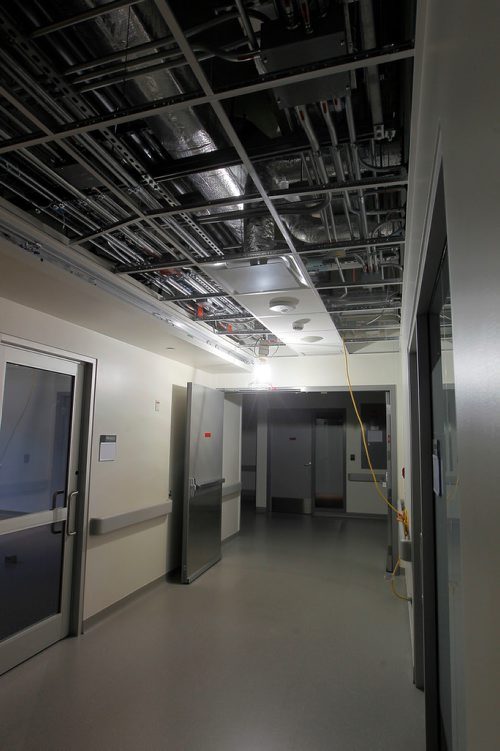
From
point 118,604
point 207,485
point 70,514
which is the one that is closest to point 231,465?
point 207,485

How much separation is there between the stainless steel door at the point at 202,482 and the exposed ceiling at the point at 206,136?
6.71 feet

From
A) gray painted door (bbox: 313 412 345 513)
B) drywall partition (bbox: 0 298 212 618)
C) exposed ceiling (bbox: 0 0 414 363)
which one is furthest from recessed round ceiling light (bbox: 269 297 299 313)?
gray painted door (bbox: 313 412 345 513)

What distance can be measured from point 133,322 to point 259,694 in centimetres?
260

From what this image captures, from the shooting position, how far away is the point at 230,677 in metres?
2.83

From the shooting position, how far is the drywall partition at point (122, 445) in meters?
3.39

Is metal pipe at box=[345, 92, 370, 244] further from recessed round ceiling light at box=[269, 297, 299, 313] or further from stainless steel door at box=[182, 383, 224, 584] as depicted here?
stainless steel door at box=[182, 383, 224, 584]

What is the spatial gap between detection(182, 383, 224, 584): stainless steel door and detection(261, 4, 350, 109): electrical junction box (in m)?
3.68

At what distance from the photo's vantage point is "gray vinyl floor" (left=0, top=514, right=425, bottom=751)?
2297mm

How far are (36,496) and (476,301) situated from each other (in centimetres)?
328

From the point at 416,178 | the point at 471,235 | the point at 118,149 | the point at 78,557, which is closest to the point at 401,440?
the point at 78,557

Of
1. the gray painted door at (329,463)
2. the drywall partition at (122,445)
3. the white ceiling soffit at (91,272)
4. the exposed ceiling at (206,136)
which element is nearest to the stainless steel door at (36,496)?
the drywall partition at (122,445)

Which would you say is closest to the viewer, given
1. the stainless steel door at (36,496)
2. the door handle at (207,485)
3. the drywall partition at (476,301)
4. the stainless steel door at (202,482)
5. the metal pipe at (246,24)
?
the drywall partition at (476,301)

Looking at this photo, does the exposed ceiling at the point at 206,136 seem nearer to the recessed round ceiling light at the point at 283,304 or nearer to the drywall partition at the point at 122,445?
the recessed round ceiling light at the point at 283,304

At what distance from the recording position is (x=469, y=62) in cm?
62
